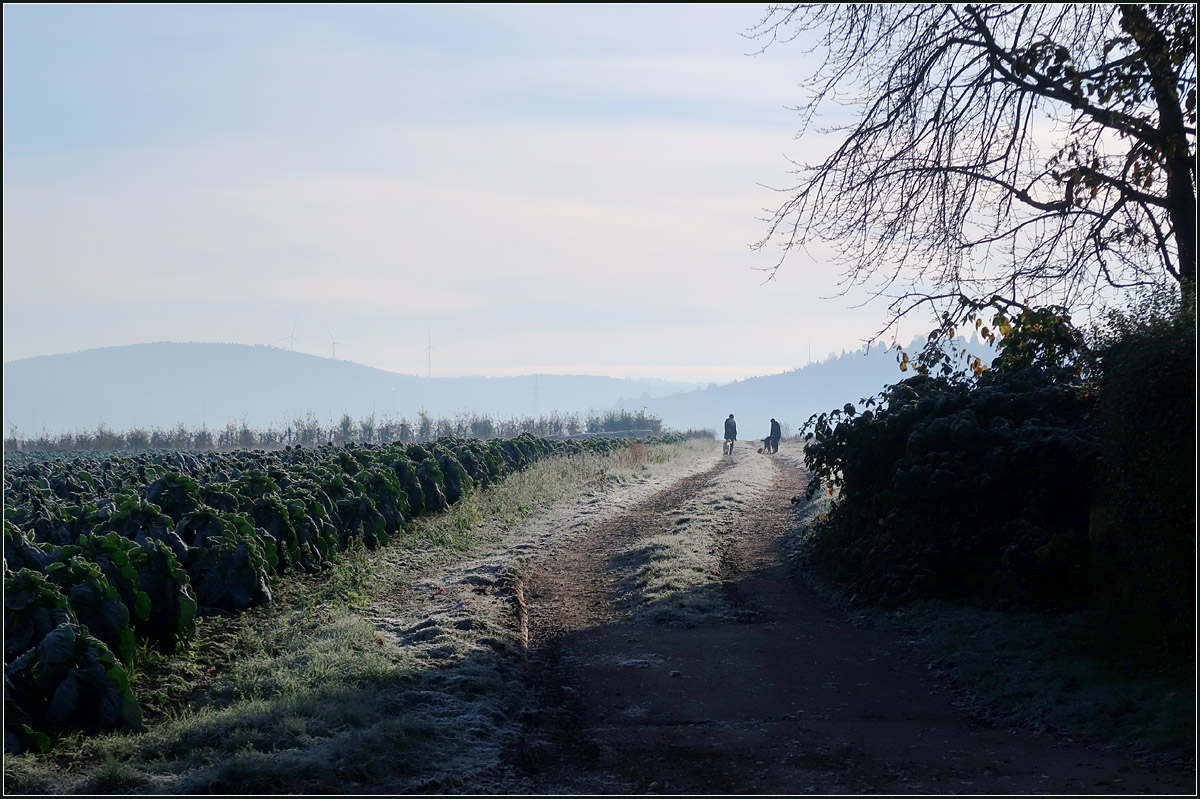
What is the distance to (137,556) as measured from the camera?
23.0ft

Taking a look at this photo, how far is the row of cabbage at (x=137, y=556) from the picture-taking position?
216 inches

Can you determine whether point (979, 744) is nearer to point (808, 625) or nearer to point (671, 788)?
point (671, 788)

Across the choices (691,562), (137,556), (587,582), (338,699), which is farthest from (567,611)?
(137,556)

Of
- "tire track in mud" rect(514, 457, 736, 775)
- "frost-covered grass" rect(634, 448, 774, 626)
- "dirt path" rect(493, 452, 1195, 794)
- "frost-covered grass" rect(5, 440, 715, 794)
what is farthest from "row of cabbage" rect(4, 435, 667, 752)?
"frost-covered grass" rect(634, 448, 774, 626)

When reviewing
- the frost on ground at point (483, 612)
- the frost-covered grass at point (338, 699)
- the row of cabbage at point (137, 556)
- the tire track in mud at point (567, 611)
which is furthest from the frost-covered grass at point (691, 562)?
the row of cabbage at point (137, 556)

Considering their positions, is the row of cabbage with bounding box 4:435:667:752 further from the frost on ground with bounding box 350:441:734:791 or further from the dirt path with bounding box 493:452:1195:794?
the dirt path with bounding box 493:452:1195:794

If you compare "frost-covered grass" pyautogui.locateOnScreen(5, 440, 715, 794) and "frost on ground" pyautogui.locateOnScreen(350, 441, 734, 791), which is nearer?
"frost-covered grass" pyautogui.locateOnScreen(5, 440, 715, 794)

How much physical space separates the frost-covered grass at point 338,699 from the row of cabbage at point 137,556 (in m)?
0.26

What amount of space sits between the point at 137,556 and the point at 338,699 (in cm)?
230

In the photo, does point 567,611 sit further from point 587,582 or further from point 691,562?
point 691,562

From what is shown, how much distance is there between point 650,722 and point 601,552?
7227 mm

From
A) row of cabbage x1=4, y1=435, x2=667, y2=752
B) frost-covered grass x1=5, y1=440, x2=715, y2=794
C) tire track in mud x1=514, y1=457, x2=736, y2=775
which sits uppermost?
row of cabbage x1=4, y1=435, x2=667, y2=752

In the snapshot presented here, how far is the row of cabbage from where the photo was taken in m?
5.48

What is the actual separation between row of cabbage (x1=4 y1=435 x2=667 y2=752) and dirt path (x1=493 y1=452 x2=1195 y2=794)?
2.74m
